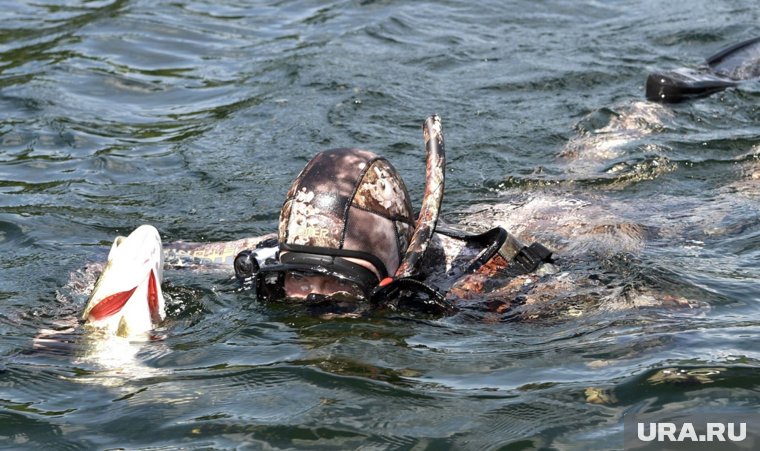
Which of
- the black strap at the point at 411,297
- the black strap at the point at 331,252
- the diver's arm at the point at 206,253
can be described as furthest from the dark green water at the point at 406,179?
the black strap at the point at 331,252

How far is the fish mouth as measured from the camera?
14.7 feet

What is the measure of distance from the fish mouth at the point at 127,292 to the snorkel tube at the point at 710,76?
4.39m

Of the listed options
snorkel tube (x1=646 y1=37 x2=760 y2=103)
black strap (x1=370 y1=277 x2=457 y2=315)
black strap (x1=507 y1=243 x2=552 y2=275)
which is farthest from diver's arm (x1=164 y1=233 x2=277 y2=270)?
snorkel tube (x1=646 y1=37 x2=760 y2=103)

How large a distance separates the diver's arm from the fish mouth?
3.11ft

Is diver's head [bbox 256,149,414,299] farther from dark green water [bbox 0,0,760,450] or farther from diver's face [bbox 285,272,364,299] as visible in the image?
dark green water [bbox 0,0,760,450]

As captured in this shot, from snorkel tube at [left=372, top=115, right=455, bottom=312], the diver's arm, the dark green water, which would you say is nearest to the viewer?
the dark green water

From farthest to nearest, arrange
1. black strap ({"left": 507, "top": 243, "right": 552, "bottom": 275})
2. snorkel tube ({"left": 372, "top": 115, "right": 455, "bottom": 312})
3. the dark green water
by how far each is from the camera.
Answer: black strap ({"left": 507, "top": 243, "right": 552, "bottom": 275}), snorkel tube ({"left": 372, "top": 115, "right": 455, "bottom": 312}), the dark green water

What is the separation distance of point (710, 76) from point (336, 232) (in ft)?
14.3

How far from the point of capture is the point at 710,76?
7.98 m

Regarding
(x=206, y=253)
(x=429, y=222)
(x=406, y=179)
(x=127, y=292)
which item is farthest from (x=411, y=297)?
(x=406, y=179)

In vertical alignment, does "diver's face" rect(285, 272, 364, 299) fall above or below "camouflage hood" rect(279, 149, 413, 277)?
below

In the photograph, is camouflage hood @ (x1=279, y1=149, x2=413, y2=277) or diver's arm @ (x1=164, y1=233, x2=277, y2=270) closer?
camouflage hood @ (x1=279, y1=149, x2=413, y2=277)

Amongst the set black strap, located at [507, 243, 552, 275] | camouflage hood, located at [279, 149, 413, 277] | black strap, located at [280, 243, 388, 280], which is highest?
camouflage hood, located at [279, 149, 413, 277]

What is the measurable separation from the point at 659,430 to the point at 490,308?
1.31 metres
